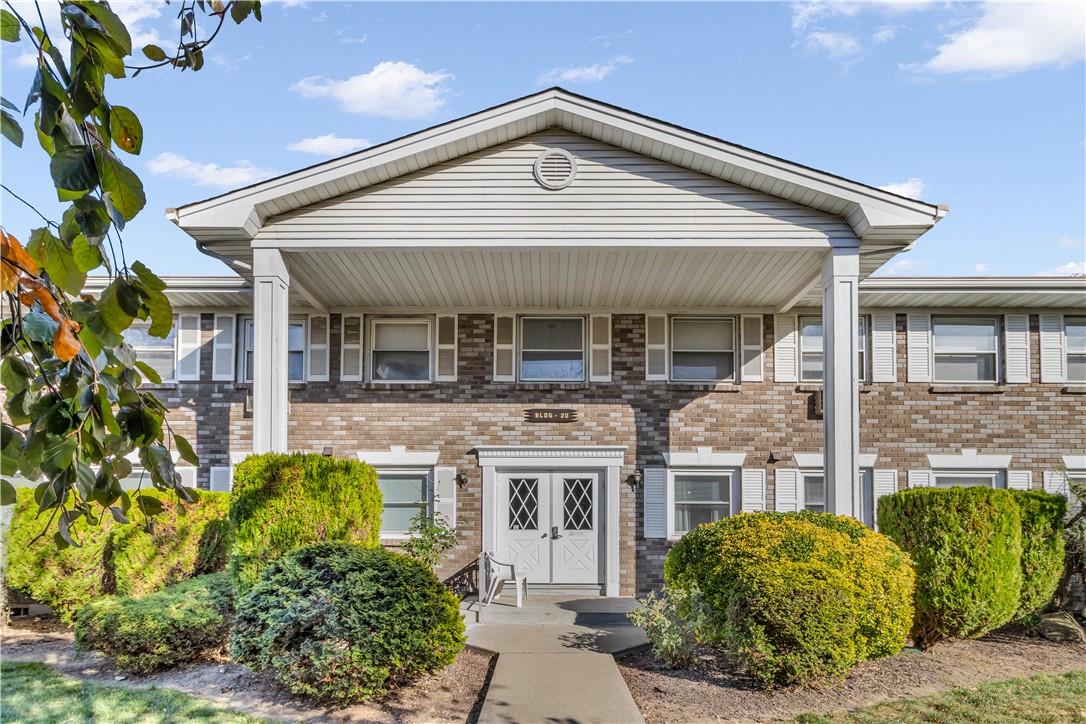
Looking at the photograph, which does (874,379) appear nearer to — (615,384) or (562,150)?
(615,384)

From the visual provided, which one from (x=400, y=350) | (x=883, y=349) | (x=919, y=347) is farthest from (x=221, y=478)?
(x=919, y=347)

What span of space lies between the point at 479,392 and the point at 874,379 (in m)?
6.71

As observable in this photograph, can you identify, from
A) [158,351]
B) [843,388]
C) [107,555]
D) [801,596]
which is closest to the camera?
[801,596]

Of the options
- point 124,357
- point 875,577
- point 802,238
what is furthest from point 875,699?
point 124,357

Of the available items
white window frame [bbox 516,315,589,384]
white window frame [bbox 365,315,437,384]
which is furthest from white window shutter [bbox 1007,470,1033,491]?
white window frame [bbox 365,315,437,384]

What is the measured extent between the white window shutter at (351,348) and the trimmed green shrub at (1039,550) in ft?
32.1

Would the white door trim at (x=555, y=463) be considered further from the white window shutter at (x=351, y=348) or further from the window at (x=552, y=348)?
the white window shutter at (x=351, y=348)

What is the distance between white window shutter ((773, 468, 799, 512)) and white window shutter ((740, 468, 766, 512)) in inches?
8.0

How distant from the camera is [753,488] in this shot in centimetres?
1296

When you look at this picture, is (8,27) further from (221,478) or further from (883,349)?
(883,349)

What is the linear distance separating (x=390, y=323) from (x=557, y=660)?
683 cm

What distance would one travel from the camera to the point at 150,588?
983cm

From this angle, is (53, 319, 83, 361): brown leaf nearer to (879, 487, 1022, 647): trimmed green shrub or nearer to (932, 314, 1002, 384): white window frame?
(879, 487, 1022, 647): trimmed green shrub

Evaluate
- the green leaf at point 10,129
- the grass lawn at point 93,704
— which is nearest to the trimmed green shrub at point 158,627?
the grass lawn at point 93,704
